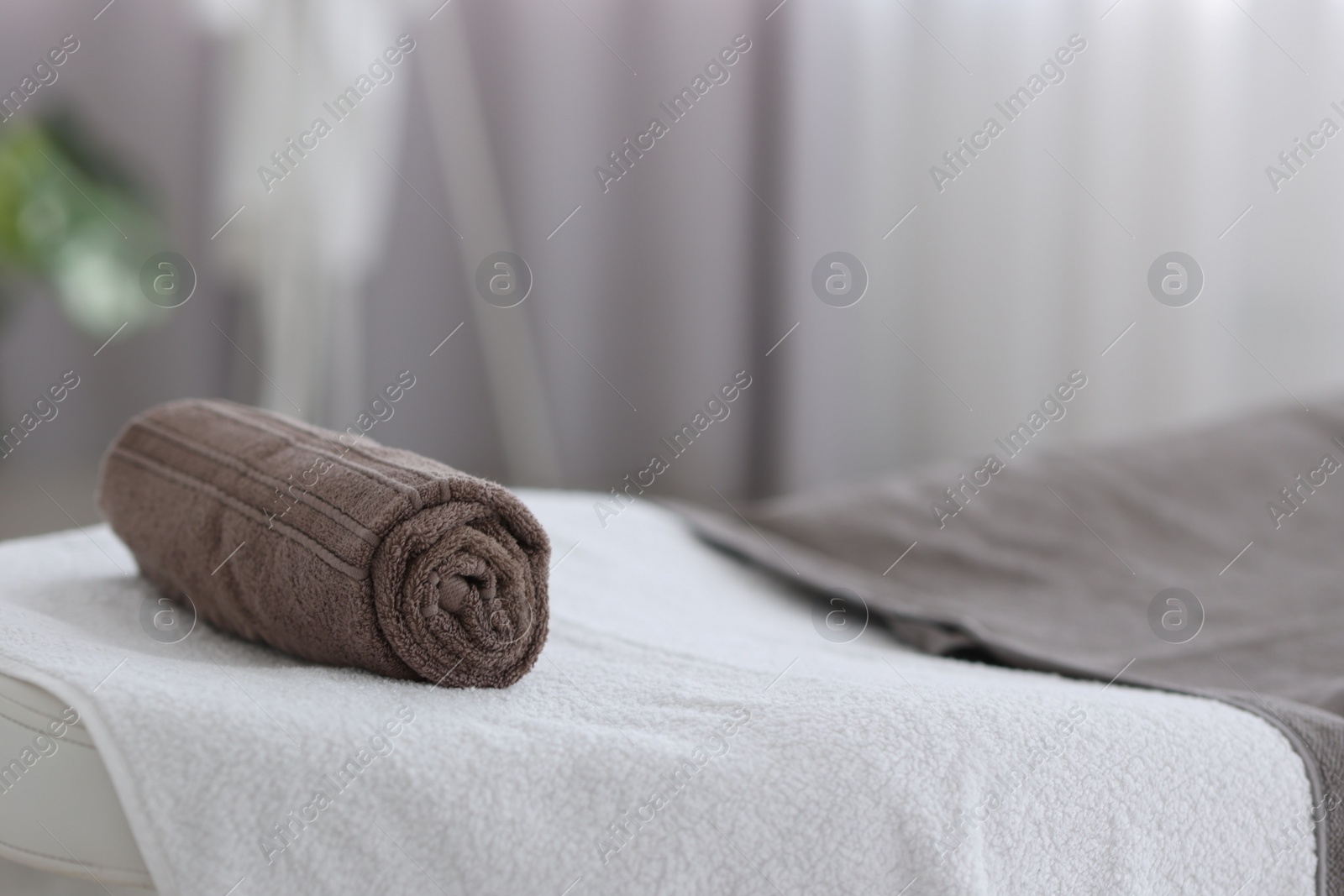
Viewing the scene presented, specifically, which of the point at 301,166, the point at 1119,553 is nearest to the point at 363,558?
the point at 1119,553

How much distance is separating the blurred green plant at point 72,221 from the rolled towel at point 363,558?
1.73m

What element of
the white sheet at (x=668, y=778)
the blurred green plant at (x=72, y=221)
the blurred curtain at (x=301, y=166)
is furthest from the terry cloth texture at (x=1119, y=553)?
the blurred green plant at (x=72, y=221)

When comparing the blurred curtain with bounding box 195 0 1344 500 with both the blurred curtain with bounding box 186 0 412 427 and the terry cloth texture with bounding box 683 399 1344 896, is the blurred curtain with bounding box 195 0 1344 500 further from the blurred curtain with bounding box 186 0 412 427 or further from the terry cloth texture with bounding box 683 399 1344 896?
the terry cloth texture with bounding box 683 399 1344 896

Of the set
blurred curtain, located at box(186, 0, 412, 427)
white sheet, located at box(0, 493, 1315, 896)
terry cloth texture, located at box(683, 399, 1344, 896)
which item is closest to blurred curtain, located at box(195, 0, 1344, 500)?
blurred curtain, located at box(186, 0, 412, 427)

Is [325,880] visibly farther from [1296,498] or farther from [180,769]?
[1296,498]

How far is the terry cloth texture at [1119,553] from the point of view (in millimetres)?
956

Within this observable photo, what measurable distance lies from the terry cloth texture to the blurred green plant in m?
1.63

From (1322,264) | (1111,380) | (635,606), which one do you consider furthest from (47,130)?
(1322,264)

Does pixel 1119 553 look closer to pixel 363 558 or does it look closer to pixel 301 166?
pixel 363 558

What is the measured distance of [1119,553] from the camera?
1.18m

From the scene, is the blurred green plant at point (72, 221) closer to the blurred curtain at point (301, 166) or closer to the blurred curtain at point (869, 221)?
the blurred curtain at point (301, 166)

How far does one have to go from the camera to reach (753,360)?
274cm

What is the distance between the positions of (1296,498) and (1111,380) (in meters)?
1.14

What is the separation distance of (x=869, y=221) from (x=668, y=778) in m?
2.18
